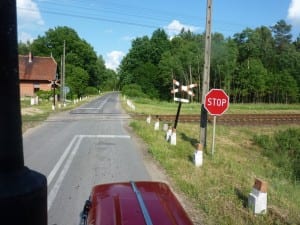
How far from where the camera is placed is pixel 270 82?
8994 cm

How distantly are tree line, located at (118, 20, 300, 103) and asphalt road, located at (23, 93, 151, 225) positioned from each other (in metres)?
71.3

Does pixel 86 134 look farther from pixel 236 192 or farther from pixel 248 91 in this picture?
pixel 248 91

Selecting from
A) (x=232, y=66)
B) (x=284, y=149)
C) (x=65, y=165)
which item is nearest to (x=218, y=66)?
(x=232, y=66)

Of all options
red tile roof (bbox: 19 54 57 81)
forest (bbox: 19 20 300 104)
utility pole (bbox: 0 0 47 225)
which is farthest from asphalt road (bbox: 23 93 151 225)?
forest (bbox: 19 20 300 104)

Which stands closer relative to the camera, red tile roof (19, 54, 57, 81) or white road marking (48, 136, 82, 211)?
white road marking (48, 136, 82, 211)

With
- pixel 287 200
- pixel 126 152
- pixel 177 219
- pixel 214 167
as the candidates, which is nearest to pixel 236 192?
pixel 287 200

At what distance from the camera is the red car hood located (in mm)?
3203

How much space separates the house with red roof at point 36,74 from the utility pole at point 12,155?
68.6 meters

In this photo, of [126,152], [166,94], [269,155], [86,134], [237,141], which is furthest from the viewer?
[166,94]

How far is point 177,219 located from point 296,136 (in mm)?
22272

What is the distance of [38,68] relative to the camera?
7262cm

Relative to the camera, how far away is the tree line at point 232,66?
89250mm

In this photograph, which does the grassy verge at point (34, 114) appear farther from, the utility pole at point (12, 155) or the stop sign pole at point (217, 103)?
the utility pole at point (12, 155)

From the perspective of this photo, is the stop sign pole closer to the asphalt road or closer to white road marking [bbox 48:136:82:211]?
the asphalt road
